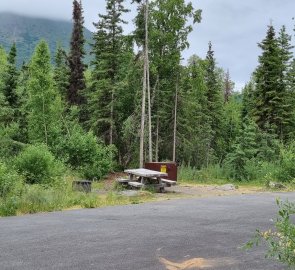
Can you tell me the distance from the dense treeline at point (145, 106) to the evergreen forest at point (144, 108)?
8 cm

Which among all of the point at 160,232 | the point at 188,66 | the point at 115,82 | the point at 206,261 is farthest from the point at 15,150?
the point at 206,261

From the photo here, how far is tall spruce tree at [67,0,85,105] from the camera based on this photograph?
44.7 meters

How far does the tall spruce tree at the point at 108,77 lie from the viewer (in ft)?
119

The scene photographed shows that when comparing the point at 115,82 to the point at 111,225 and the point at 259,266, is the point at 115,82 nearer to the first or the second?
the point at 111,225

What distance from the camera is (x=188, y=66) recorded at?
33562 millimetres

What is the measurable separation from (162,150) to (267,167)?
9.77 m

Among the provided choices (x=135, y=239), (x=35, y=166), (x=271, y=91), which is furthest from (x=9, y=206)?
(x=271, y=91)

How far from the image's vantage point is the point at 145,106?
33.1 meters

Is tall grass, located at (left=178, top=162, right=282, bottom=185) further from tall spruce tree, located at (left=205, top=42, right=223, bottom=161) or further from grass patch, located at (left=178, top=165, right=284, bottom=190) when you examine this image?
tall spruce tree, located at (left=205, top=42, right=223, bottom=161)

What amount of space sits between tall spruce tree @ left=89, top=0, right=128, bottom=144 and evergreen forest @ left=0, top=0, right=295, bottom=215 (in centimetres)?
Result: 8

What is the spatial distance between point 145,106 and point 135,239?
83.8 feet

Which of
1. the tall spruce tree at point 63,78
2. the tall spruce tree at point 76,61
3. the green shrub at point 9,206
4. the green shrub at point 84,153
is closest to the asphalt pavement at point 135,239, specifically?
the green shrub at point 9,206

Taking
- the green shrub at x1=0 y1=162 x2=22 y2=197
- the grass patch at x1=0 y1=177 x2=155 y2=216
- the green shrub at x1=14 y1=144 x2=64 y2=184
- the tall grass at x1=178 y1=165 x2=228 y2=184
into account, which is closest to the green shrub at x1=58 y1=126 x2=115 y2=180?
the tall grass at x1=178 y1=165 x2=228 y2=184

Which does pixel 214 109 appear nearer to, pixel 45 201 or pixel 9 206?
pixel 45 201
